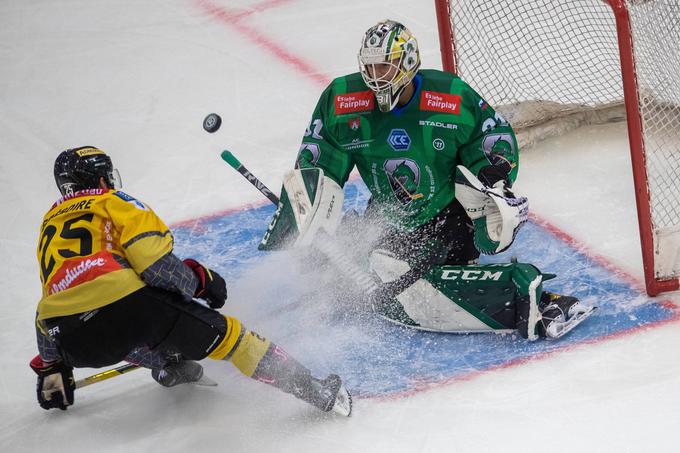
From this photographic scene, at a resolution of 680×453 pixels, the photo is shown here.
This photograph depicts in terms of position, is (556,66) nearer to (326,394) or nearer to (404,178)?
(404,178)

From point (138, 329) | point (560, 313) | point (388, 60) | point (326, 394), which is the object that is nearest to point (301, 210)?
point (388, 60)

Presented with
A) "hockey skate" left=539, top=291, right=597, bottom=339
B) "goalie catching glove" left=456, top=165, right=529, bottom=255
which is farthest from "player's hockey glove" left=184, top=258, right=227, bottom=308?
"hockey skate" left=539, top=291, right=597, bottom=339

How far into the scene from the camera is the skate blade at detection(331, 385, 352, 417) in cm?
321

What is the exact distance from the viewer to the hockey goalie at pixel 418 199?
3438mm

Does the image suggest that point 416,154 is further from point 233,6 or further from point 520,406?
point 233,6

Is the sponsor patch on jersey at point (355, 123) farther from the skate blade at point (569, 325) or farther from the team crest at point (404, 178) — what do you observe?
the skate blade at point (569, 325)

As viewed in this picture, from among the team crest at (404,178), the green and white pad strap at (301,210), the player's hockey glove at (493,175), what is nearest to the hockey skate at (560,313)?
the player's hockey glove at (493,175)

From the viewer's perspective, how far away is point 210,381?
3.56 meters

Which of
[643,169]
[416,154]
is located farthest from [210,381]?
[643,169]

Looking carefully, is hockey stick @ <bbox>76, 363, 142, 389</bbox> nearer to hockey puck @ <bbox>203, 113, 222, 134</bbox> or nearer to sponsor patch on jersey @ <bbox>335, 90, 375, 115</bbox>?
hockey puck @ <bbox>203, 113, 222, 134</bbox>

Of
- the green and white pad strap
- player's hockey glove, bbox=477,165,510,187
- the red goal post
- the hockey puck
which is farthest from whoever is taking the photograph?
the red goal post

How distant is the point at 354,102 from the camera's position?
362 cm

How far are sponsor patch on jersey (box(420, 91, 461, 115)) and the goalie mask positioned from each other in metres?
0.11

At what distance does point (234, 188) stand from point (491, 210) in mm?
1879
